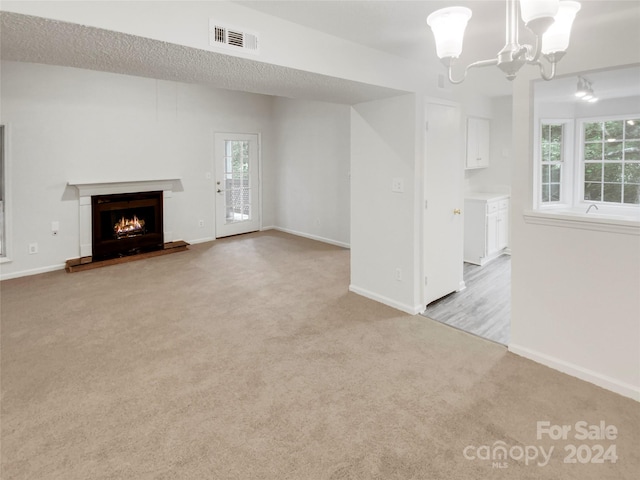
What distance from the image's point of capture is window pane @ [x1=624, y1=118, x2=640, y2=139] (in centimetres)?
559

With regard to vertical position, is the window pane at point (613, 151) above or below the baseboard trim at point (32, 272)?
above

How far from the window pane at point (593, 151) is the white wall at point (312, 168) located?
3.61m

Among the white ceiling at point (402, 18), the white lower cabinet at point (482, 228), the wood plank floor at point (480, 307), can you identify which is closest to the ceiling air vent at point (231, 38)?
the white ceiling at point (402, 18)

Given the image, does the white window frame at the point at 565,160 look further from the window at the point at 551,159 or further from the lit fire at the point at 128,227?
the lit fire at the point at 128,227

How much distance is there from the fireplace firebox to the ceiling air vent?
13.8 feet

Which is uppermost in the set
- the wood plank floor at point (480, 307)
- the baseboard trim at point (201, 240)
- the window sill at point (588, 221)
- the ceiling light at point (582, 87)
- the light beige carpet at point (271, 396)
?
the ceiling light at point (582, 87)

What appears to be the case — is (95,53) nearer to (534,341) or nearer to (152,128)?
(534,341)

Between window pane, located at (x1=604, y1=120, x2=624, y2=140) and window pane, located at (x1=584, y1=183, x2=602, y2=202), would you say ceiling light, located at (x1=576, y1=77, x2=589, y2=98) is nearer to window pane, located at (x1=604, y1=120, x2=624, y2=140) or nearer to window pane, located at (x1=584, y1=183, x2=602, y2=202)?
window pane, located at (x1=604, y1=120, x2=624, y2=140)

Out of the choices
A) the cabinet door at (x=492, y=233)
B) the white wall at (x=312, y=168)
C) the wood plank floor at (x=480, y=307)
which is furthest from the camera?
the white wall at (x=312, y=168)

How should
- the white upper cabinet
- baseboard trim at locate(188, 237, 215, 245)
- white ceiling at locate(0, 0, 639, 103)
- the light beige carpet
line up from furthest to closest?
1. baseboard trim at locate(188, 237, 215, 245)
2. the white upper cabinet
3. white ceiling at locate(0, 0, 639, 103)
4. the light beige carpet

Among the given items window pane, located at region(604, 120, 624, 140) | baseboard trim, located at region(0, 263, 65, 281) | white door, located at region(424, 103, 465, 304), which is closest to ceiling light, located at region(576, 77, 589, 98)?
white door, located at region(424, 103, 465, 304)

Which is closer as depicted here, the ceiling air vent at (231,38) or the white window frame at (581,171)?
the ceiling air vent at (231,38)

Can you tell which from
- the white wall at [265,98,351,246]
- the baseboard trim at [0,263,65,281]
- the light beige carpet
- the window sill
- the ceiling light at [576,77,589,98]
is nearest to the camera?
the light beige carpet

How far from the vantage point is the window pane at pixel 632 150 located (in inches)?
220
